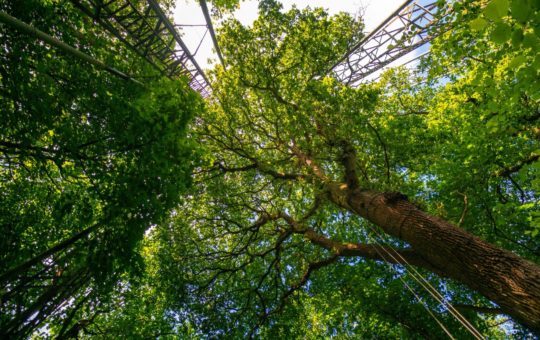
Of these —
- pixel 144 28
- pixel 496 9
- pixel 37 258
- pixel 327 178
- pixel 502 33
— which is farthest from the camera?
pixel 144 28

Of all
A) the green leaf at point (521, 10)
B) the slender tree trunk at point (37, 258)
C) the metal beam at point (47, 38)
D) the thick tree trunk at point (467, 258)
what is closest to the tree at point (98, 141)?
the slender tree trunk at point (37, 258)

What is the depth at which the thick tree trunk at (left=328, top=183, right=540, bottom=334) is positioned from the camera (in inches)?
109

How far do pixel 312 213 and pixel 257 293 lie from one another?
107 inches

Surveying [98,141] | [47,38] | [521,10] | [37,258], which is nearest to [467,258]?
[521,10]

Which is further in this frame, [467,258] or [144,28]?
[144,28]

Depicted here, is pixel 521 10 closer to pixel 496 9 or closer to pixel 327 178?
pixel 496 9

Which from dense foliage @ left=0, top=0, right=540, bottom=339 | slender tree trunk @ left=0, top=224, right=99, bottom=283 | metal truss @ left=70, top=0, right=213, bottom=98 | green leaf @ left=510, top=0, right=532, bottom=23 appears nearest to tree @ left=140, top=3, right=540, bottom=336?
dense foliage @ left=0, top=0, right=540, bottom=339

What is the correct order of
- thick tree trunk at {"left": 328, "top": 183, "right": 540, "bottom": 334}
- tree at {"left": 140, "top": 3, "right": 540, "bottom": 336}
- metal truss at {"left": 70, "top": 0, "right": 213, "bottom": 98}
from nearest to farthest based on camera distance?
thick tree trunk at {"left": 328, "top": 183, "right": 540, "bottom": 334} < tree at {"left": 140, "top": 3, "right": 540, "bottom": 336} < metal truss at {"left": 70, "top": 0, "right": 213, "bottom": 98}

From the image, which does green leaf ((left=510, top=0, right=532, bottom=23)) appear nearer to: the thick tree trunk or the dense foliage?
the dense foliage

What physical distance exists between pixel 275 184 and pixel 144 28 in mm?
6556

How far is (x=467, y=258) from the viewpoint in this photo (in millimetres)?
3312

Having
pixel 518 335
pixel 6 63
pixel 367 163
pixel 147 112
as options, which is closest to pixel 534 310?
pixel 147 112

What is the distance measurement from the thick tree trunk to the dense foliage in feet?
0.06

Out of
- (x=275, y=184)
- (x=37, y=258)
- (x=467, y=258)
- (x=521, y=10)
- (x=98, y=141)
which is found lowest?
(x=467, y=258)
